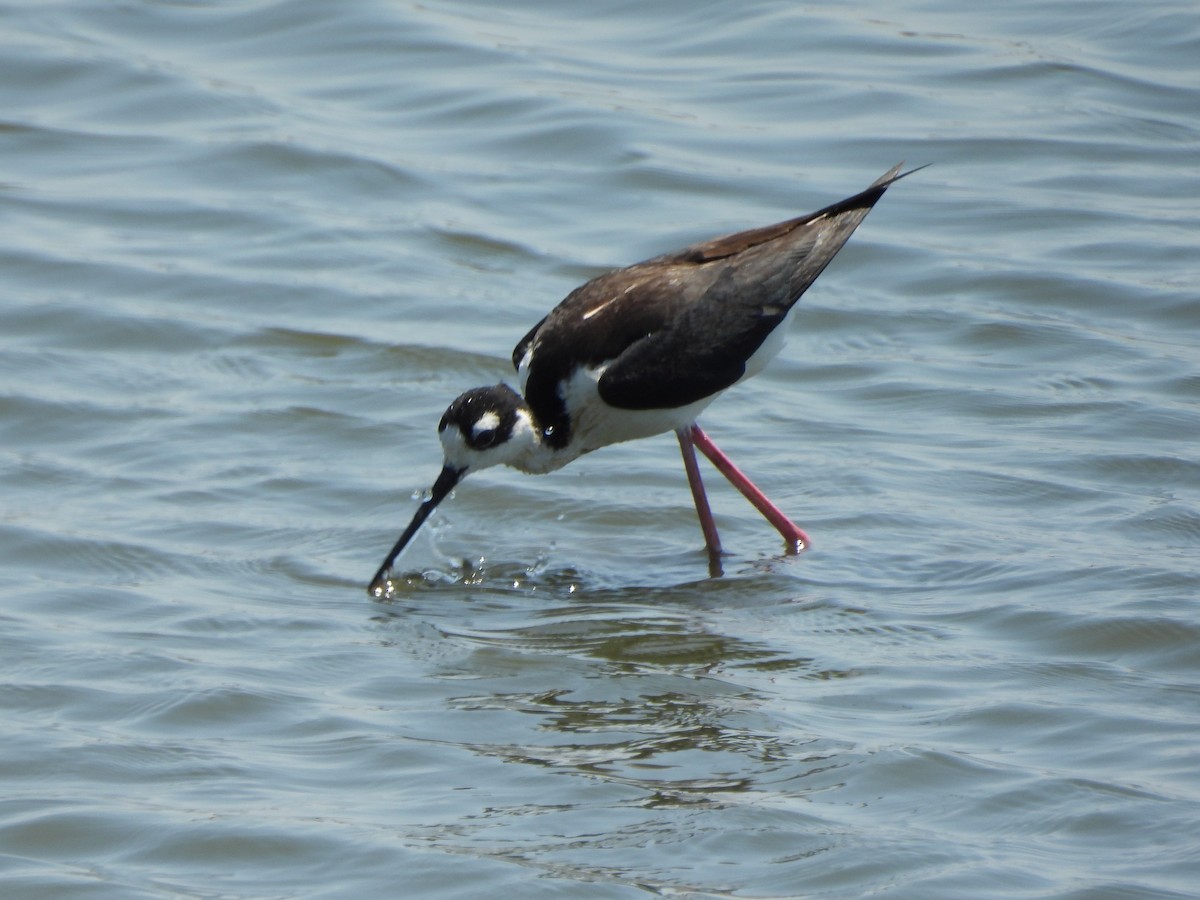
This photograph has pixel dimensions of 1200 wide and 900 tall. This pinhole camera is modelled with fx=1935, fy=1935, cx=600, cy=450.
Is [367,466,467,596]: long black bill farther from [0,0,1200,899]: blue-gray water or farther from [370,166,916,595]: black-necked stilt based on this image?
[0,0,1200,899]: blue-gray water

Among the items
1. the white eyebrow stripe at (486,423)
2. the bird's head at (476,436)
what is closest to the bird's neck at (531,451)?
the bird's head at (476,436)

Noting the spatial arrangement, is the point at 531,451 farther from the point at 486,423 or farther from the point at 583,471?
the point at 583,471

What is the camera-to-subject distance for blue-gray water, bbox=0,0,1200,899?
5738 millimetres

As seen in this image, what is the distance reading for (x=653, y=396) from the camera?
855 cm

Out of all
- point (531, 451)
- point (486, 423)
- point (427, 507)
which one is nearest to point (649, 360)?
point (531, 451)

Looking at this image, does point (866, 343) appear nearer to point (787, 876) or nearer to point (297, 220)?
point (297, 220)

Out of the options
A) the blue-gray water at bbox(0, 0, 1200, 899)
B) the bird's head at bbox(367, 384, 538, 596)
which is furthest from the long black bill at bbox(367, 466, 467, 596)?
the blue-gray water at bbox(0, 0, 1200, 899)

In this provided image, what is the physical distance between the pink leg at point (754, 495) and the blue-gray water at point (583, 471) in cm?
13

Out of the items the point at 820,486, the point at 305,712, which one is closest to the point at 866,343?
the point at 820,486

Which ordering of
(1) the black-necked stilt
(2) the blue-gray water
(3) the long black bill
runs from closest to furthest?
(2) the blue-gray water < (3) the long black bill < (1) the black-necked stilt

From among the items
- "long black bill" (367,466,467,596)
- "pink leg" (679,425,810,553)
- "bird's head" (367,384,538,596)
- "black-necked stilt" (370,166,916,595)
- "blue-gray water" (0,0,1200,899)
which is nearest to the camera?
"blue-gray water" (0,0,1200,899)

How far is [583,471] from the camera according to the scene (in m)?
9.64

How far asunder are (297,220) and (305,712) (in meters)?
6.60

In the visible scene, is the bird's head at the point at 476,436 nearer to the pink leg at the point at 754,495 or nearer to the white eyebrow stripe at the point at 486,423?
the white eyebrow stripe at the point at 486,423
